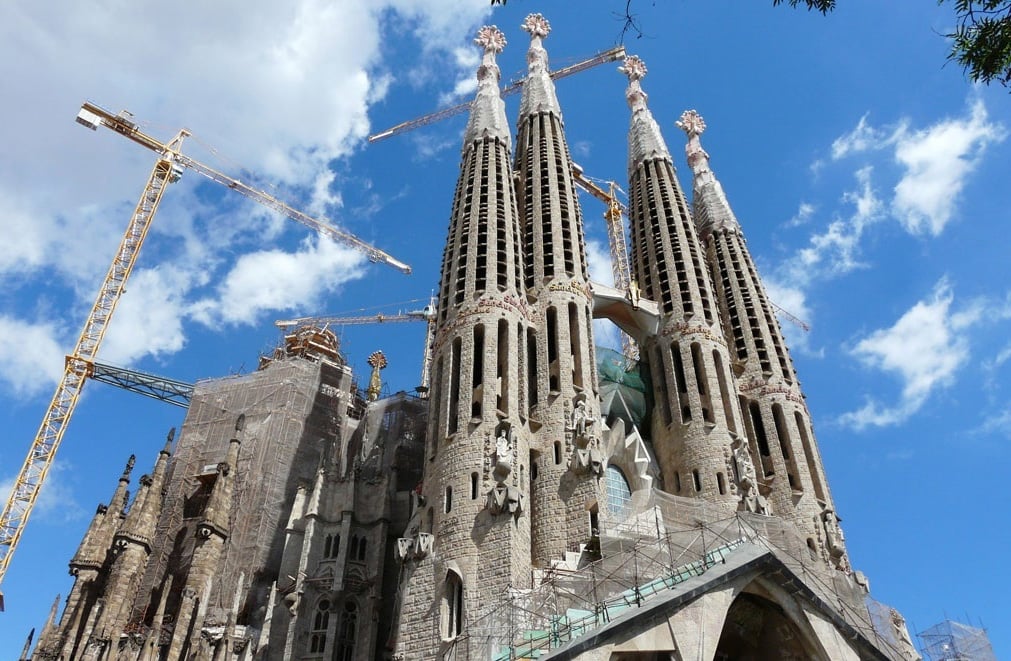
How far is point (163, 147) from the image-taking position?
5253cm

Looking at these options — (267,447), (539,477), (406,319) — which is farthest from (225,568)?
(406,319)

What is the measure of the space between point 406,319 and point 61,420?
32779mm

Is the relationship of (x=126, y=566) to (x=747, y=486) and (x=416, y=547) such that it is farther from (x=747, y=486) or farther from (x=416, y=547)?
(x=747, y=486)

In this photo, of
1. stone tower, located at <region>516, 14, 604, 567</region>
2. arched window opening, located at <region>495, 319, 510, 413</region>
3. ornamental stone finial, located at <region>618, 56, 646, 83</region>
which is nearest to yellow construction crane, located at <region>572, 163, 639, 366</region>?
ornamental stone finial, located at <region>618, 56, 646, 83</region>

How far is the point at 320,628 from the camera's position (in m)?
28.0

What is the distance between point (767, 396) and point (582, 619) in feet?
62.6

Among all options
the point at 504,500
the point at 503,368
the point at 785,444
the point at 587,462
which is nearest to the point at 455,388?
the point at 503,368

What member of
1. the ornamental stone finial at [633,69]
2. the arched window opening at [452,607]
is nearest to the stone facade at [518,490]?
the arched window opening at [452,607]

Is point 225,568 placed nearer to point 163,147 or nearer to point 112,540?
point 112,540

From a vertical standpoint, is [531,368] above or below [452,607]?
above

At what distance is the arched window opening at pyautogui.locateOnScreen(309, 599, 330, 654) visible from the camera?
1087 inches

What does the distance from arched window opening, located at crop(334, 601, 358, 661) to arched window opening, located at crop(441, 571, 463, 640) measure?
682 centimetres

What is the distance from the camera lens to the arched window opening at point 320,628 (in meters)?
27.6

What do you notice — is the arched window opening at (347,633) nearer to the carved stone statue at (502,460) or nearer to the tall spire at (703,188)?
the carved stone statue at (502,460)
